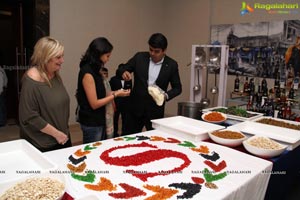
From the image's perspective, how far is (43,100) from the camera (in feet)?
5.62

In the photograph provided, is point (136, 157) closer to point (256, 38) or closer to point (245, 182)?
point (245, 182)

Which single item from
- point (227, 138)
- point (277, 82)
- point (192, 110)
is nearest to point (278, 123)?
point (227, 138)

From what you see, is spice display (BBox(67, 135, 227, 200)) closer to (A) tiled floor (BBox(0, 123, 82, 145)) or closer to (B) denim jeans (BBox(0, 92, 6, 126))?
(A) tiled floor (BBox(0, 123, 82, 145))

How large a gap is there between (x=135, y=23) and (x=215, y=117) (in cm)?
335

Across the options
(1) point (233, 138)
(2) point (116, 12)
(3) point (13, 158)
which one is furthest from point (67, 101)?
(2) point (116, 12)

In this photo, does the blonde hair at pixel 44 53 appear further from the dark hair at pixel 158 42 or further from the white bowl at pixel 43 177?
the dark hair at pixel 158 42

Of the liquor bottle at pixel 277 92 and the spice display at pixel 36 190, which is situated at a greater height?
the liquor bottle at pixel 277 92

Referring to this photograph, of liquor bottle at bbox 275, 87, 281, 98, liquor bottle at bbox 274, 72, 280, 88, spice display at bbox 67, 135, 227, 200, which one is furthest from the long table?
liquor bottle at bbox 274, 72, 280, 88

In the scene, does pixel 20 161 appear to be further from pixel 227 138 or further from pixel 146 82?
Answer: pixel 146 82

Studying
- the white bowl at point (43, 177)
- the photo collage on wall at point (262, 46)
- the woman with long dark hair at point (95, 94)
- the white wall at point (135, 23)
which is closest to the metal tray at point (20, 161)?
the white bowl at point (43, 177)

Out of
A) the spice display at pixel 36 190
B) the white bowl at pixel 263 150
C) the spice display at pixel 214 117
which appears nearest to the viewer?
the spice display at pixel 36 190

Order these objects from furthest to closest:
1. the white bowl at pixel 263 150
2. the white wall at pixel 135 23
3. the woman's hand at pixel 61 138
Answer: the white wall at pixel 135 23
the woman's hand at pixel 61 138
the white bowl at pixel 263 150

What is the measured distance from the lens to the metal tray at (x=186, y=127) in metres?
1.92

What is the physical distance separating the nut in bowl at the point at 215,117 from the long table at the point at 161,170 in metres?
0.53
